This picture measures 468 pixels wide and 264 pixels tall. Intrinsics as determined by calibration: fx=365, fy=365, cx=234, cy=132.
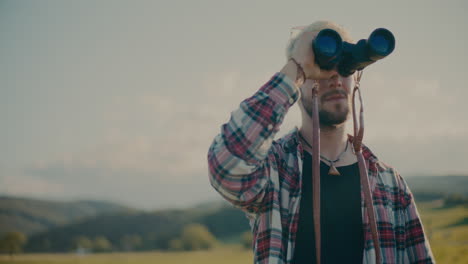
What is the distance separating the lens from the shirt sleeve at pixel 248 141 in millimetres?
1816

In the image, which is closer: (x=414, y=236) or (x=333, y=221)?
(x=333, y=221)

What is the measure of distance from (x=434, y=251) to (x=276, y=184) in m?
19.9

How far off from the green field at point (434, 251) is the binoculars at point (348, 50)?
54.6 ft

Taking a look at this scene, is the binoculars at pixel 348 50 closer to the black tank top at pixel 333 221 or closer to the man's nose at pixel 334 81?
the man's nose at pixel 334 81

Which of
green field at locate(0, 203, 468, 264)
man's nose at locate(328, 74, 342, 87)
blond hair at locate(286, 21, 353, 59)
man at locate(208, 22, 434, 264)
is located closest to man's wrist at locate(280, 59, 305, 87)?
man at locate(208, 22, 434, 264)

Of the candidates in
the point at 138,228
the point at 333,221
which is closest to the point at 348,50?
the point at 333,221

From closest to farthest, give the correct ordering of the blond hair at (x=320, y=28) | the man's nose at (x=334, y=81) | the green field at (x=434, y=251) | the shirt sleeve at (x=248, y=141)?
the shirt sleeve at (x=248, y=141), the blond hair at (x=320, y=28), the man's nose at (x=334, y=81), the green field at (x=434, y=251)

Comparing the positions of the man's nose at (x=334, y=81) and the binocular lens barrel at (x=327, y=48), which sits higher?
the binocular lens barrel at (x=327, y=48)

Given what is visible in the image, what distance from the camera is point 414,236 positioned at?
2.40m

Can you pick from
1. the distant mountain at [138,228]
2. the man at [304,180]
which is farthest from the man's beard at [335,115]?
the distant mountain at [138,228]

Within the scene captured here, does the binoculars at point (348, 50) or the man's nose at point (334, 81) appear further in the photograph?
the man's nose at point (334, 81)

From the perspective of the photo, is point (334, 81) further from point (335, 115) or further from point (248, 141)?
point (248, 141)

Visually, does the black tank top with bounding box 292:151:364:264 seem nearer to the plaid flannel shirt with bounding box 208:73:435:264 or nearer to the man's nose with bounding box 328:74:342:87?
the plaid flannel shirt with bounding box 208:73:435:264

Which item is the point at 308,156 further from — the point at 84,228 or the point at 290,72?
the point at 84,228
